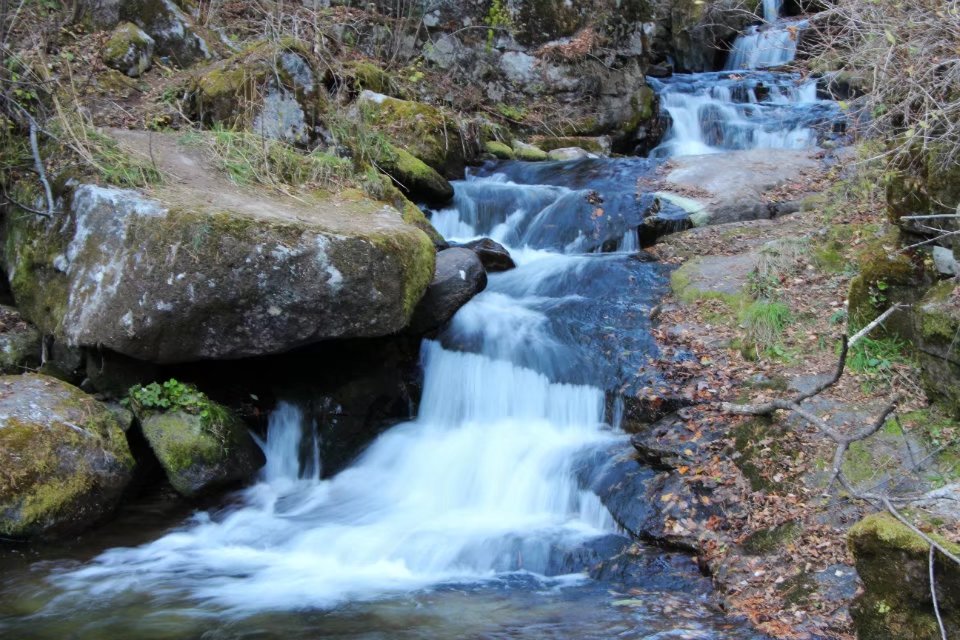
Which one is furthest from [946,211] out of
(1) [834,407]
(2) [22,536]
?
(2) [22,536]

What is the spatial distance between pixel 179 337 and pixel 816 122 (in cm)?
1148

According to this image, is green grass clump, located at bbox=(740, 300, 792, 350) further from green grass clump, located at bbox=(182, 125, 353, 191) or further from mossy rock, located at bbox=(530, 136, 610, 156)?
mossy rock, located at bbox=(530, 136, 610, 156)

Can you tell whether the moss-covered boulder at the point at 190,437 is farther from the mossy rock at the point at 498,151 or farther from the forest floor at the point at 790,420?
the mossy rock at the point at 498,151

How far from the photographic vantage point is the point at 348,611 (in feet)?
15.4

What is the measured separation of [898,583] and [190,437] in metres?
5.06

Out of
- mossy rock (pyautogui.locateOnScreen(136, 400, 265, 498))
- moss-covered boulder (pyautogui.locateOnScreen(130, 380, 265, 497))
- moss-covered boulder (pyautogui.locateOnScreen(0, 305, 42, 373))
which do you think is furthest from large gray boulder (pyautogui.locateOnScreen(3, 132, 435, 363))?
mossy rock (pyautogui.locateOnScreen(136, 400, 265, 498))

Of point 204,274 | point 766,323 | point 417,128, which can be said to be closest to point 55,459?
point 204,274

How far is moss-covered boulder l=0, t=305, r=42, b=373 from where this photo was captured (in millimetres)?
6332

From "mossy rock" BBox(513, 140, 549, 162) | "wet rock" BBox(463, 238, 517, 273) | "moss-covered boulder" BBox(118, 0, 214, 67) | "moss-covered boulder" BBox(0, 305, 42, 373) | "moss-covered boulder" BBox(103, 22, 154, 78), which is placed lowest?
"moss-covered boulder" BBox(0, 305, 42, 373)

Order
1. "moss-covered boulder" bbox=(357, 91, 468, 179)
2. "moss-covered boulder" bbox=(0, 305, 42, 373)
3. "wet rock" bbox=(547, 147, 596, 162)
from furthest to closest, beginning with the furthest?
"wet rock" bbox=(547, 147, 596, 162)
"moss-covered boulder" bbox=(357, 91, 468, 179)
"moss-covered boulder" bbox=(0, 305, 42, 373)

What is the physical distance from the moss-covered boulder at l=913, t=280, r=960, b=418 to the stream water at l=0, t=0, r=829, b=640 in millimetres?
2186

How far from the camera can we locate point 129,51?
954cm

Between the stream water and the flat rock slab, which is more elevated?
the flat rock slab

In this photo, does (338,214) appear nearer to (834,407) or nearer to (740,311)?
(740,311)
